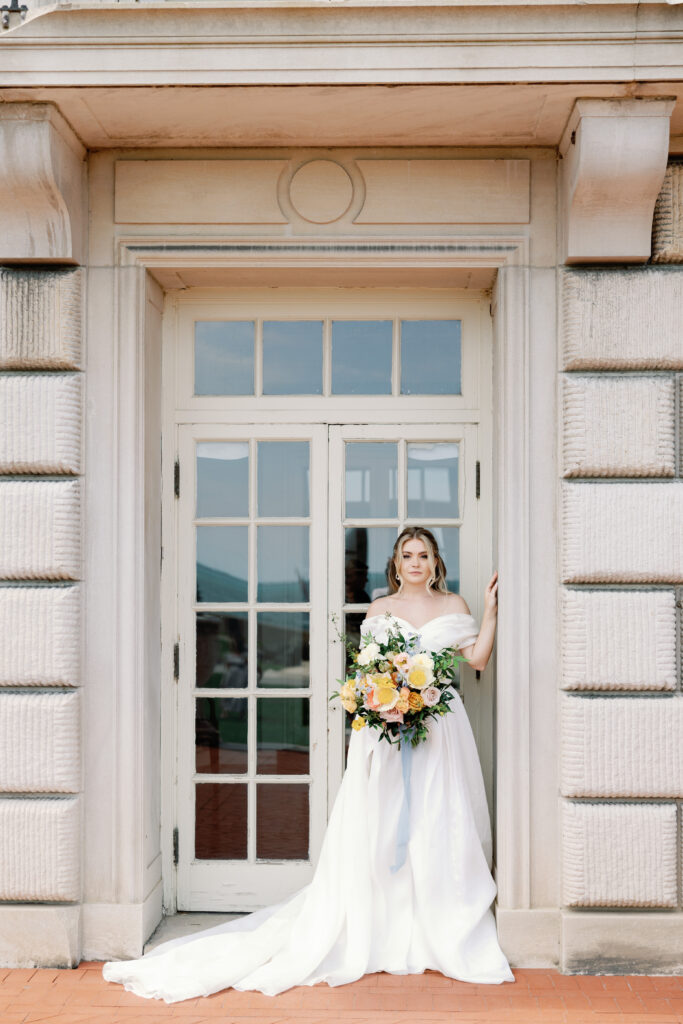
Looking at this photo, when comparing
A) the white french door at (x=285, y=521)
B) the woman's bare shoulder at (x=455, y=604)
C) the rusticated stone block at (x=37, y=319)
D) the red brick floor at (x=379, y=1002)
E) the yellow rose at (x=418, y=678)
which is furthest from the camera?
the white french door at (x=285, y=521)

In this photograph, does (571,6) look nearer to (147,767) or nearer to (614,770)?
(614,770)

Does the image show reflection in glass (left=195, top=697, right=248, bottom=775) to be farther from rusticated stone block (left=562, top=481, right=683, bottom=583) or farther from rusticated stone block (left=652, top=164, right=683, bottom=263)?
rusticated stone block (left=652, top=164, right=683, bottom=263)

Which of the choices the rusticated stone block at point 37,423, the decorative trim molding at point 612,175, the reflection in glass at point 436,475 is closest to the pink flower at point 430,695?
the reflection in glass at point 436,475

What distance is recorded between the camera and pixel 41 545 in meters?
4.21

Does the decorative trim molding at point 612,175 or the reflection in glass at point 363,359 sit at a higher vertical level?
the decorative trim molding at point 612,175

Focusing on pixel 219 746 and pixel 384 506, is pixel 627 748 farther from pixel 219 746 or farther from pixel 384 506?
pixel 219 746

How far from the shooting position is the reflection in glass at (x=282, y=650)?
4.73m

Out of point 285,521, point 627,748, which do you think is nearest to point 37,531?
point 285,521

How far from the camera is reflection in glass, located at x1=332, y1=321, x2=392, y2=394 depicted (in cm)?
473

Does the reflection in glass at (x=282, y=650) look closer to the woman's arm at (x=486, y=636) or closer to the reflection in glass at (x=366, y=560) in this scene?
the reflection in glass at (x=366, y=560)

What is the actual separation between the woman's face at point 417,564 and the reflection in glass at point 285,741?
867mm

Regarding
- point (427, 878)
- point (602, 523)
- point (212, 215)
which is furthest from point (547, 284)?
point (427, 878)

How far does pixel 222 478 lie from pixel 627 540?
198cm

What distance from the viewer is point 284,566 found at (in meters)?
4.75
